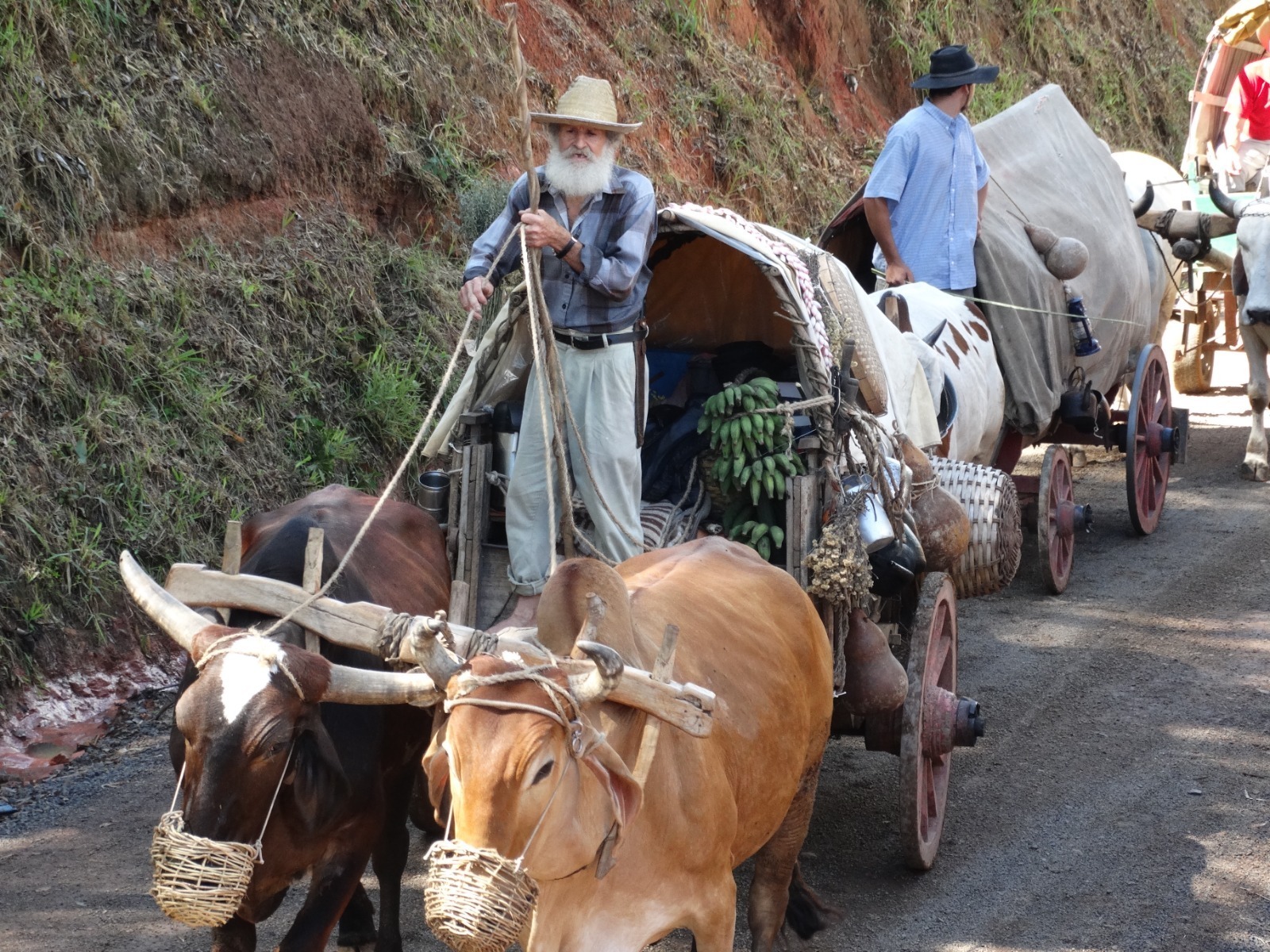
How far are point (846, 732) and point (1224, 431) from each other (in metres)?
7.78

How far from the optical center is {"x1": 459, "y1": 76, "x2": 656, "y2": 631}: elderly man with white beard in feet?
16.7

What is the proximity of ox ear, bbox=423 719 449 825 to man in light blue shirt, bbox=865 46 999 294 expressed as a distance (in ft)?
17.8

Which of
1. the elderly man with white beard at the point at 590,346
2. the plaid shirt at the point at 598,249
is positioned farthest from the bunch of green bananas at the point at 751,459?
the plaid shirt at the point at 598,249

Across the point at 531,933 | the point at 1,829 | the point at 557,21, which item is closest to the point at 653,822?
the point at 531,933

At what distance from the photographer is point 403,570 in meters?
4.79

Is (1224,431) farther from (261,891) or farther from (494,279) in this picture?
(261,891)

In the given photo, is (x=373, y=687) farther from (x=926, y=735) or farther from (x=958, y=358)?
(x=958, y=358)

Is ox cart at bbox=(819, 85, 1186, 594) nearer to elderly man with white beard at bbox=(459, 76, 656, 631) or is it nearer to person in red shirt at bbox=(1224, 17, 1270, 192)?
person in red shirt at bbox=(1224, 17, 1270, 192)

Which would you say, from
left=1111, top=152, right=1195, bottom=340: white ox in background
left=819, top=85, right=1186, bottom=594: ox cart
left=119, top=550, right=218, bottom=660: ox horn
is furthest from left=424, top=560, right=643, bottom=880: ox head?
left=1111, top=152, right=1195, bottom=340: white ox in background

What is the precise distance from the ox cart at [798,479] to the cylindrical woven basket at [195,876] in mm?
1601

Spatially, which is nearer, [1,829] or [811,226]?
Answer: [1,829]

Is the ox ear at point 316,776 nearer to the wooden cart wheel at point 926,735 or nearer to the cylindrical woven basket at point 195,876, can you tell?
the cylindrical woven basket at point 195,876

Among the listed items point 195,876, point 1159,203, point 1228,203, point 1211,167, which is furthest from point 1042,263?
point 195,876

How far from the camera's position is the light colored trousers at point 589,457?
5.12m
